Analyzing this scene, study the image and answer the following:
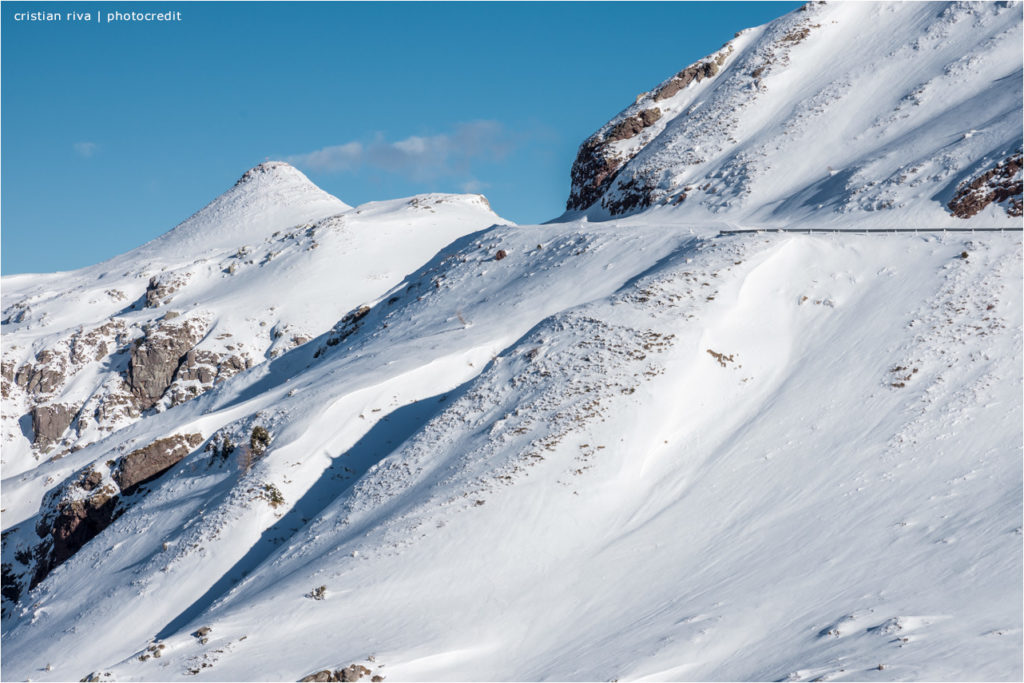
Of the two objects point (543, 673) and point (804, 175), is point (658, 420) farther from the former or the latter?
point (804, 175)

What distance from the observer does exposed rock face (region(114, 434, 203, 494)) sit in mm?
48062

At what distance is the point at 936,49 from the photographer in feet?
213

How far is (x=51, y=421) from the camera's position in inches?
2963

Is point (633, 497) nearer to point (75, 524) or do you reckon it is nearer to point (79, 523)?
point (79, 523)

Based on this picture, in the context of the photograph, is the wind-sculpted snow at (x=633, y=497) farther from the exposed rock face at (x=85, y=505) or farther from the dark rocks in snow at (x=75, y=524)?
the dark rocks in snow at (x=75, y=524)

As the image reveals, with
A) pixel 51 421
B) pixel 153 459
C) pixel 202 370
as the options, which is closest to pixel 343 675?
pixel 153 459

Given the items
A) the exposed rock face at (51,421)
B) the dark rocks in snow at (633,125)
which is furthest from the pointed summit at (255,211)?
the dark rocks in snow at (633,125)

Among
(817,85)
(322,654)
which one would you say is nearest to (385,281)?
(817,85)

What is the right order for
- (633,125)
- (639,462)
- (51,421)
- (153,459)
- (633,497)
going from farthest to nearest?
(51,421) < (633,125) < (153,459) < (639,462) < (633,497)

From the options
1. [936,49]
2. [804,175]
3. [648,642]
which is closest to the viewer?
[648,642]

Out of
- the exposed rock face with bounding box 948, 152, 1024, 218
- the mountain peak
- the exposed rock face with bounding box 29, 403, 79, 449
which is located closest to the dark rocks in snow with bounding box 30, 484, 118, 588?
the exposed rock face with bounding box 29, 403, 79, 449

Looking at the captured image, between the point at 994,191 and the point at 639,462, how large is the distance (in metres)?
23.2

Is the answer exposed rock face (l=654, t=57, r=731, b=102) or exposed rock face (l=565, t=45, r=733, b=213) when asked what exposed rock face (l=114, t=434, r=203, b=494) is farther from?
exposed rock face (l=654, t=57, r=731, b=102)

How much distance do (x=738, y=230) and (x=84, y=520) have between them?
32.7 meters
